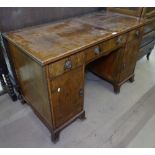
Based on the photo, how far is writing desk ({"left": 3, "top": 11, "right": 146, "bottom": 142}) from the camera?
42.1 inches

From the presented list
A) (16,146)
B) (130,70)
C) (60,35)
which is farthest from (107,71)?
(16,146)

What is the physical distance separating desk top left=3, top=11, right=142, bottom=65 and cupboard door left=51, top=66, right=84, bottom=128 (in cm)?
19

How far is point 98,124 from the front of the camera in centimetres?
159

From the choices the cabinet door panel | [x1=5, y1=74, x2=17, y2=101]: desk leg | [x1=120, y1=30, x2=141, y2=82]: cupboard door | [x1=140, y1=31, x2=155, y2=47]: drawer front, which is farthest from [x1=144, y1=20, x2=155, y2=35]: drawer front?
[x1=5, y1=74, x2=17, y2=101]: desk leg

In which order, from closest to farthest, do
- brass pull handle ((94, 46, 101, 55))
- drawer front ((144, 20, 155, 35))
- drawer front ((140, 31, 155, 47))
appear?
brass pull handle ((94, 46, 101, 55)) → drawer front ((144, 20, 155, 35)) → drawer front ((140, 31, 155, 47))

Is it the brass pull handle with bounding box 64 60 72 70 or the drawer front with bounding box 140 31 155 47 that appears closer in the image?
→ the brass pull handle with bounding box 64 60 72 70

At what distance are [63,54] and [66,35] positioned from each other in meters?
0.34

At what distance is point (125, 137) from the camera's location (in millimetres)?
1470

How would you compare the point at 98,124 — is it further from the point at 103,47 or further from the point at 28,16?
the point at 28,16

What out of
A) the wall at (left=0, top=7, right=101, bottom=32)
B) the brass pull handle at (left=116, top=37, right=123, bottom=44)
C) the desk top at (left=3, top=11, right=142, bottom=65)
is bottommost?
the brass pull handle at (left=116, top=37, right=123, bottom=44)

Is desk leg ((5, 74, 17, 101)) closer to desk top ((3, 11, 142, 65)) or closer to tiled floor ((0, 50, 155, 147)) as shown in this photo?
tiled floor ((0, 50, 155, 147))

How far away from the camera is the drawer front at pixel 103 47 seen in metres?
1.24

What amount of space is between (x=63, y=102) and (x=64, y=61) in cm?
37
